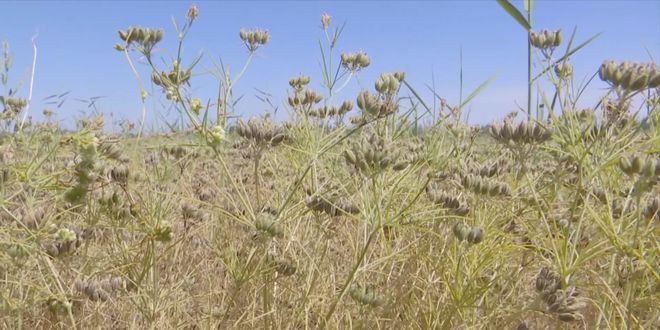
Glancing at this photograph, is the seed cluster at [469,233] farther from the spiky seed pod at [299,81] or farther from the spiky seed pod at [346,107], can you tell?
the spiky seed pod at [299,81]

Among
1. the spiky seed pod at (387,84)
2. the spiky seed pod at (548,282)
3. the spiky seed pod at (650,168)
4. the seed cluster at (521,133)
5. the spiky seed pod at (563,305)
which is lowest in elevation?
the spiky seed pod at (563,305)

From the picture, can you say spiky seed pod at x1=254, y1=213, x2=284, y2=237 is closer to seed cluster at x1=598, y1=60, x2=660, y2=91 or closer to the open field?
the open field

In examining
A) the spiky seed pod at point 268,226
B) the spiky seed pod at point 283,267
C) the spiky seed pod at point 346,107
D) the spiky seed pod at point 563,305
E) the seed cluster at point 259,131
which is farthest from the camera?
the spiky seed pod at point 346,107

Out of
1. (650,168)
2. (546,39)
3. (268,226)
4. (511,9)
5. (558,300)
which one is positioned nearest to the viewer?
(511,9)

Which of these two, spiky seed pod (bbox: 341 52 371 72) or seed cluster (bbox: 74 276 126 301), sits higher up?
spiky seed pod (bbox: 341 52 371 72)

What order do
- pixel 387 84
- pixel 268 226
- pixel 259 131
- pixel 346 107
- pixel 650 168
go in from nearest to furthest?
pixel 650 168 → pixel 268 226 → pixel 259 131 → pixel 387 84 → pixel 346 107

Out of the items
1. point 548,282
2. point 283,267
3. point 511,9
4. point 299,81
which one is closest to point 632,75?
point 548,282

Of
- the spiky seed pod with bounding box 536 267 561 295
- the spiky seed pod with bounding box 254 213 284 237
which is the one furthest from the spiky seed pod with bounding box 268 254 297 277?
the spiky seed pod with bounding box 536 267 561 295

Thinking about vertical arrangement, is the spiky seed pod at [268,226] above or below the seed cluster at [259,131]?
below

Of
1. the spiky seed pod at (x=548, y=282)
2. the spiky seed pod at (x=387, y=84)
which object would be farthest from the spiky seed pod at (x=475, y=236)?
the spiky seed pod at (x=387, y=84)

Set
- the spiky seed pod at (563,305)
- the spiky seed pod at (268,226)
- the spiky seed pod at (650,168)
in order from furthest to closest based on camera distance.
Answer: the spiky seed pod at (268,226), the spiky seed pod at (563,305), the spiky seed pod at (650,168)

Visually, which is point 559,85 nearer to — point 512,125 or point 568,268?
point 512,125

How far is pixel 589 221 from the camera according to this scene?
1.76m

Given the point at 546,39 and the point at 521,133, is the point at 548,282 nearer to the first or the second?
the point at 521,133
